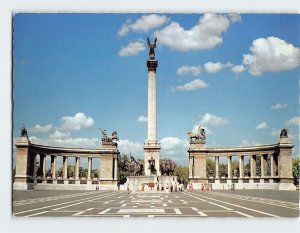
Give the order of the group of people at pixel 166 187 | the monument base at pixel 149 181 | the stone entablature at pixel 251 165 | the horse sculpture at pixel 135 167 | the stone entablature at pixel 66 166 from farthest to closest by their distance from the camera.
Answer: the horse sculpture at pixel 135 167, the monument base at pixel 149 181, the stone entablature at pixel 251 165, the stone entablature at pixel 66 166, the group of people at pixel 166 187

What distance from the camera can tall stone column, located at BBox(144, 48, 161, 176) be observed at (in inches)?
2195

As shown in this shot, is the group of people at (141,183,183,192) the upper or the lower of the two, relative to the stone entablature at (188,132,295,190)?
lower

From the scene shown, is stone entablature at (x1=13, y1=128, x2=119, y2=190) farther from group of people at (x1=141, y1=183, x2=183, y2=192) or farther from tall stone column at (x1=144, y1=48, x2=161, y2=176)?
group of people at (x1=141, y1=183, x2=183, y2=192)

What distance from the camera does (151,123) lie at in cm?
5584

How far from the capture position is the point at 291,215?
69.4 feet

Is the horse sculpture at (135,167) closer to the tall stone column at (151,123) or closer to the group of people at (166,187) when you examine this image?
the tall stone column at (151,123)

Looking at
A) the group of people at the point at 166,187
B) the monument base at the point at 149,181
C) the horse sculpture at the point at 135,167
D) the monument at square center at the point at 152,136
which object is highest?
the monument at square center at the point at 152,136

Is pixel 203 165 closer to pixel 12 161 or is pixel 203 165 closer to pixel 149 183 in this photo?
pixel 149 183

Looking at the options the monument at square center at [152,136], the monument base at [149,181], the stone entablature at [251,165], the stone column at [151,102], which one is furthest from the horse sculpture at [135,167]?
the stone entablature at [251,165]

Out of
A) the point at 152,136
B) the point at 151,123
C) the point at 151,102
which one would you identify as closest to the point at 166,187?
the point at 152,136

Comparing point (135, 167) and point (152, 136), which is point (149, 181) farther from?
point (152, 136)

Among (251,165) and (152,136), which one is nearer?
(152,136)

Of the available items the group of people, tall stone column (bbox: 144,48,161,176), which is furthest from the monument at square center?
the group of people

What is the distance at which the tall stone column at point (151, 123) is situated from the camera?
183ft
